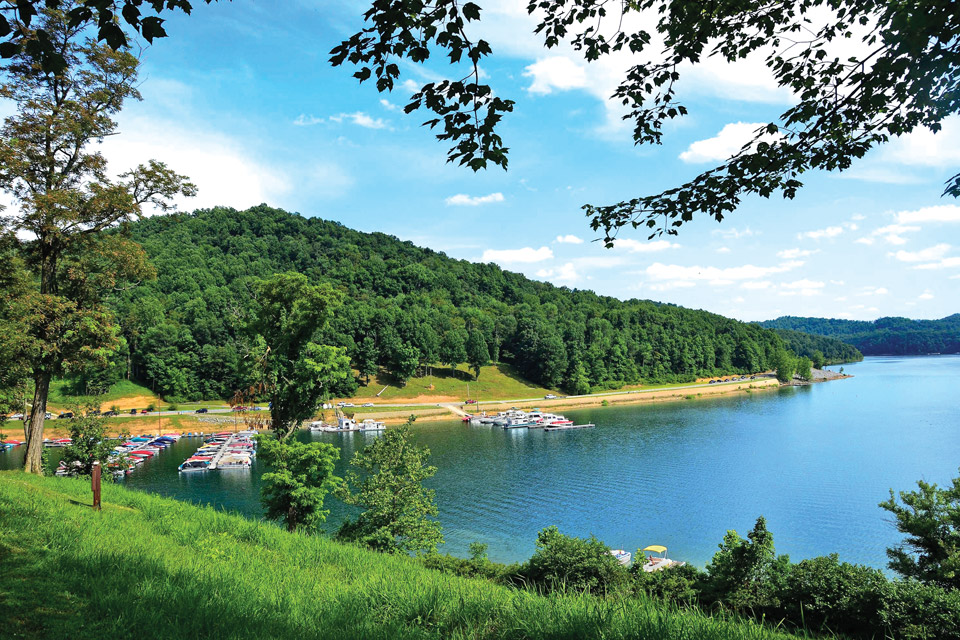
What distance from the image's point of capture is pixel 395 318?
94.1m

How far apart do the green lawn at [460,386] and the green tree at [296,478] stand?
59950 millimetres

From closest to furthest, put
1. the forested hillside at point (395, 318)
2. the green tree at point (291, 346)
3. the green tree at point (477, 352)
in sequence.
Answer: the green tree at point (291, 346) → the forested hillside at point (395, 318) → the green tree at point (477, 352)

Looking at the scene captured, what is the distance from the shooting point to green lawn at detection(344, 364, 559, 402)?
82.9 metres

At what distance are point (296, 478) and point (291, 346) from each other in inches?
189

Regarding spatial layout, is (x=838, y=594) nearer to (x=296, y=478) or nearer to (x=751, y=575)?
(x=751, y=575)

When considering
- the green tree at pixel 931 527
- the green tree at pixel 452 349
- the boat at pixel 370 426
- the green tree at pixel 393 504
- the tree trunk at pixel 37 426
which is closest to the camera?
the green tree at pixel 931 527

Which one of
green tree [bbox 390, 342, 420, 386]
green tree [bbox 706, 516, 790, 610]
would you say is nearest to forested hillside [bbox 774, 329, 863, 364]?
green tree [bbox 390, 342, 420, 386]

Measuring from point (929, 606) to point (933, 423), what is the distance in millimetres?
61291

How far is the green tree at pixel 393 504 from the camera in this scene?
64.3 ft

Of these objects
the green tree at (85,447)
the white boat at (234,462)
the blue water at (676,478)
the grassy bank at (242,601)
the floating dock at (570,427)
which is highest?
the grassy bank at (242,601)

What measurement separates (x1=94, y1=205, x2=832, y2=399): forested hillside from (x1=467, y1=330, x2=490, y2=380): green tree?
0.87 ft

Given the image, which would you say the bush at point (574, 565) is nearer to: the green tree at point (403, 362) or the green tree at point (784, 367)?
the green tree at point (403, 362)

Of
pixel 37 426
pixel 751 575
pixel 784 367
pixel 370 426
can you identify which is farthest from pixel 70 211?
pixel 784 367

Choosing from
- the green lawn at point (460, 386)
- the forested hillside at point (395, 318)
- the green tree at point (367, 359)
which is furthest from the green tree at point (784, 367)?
the green tree at point (367, 359)
